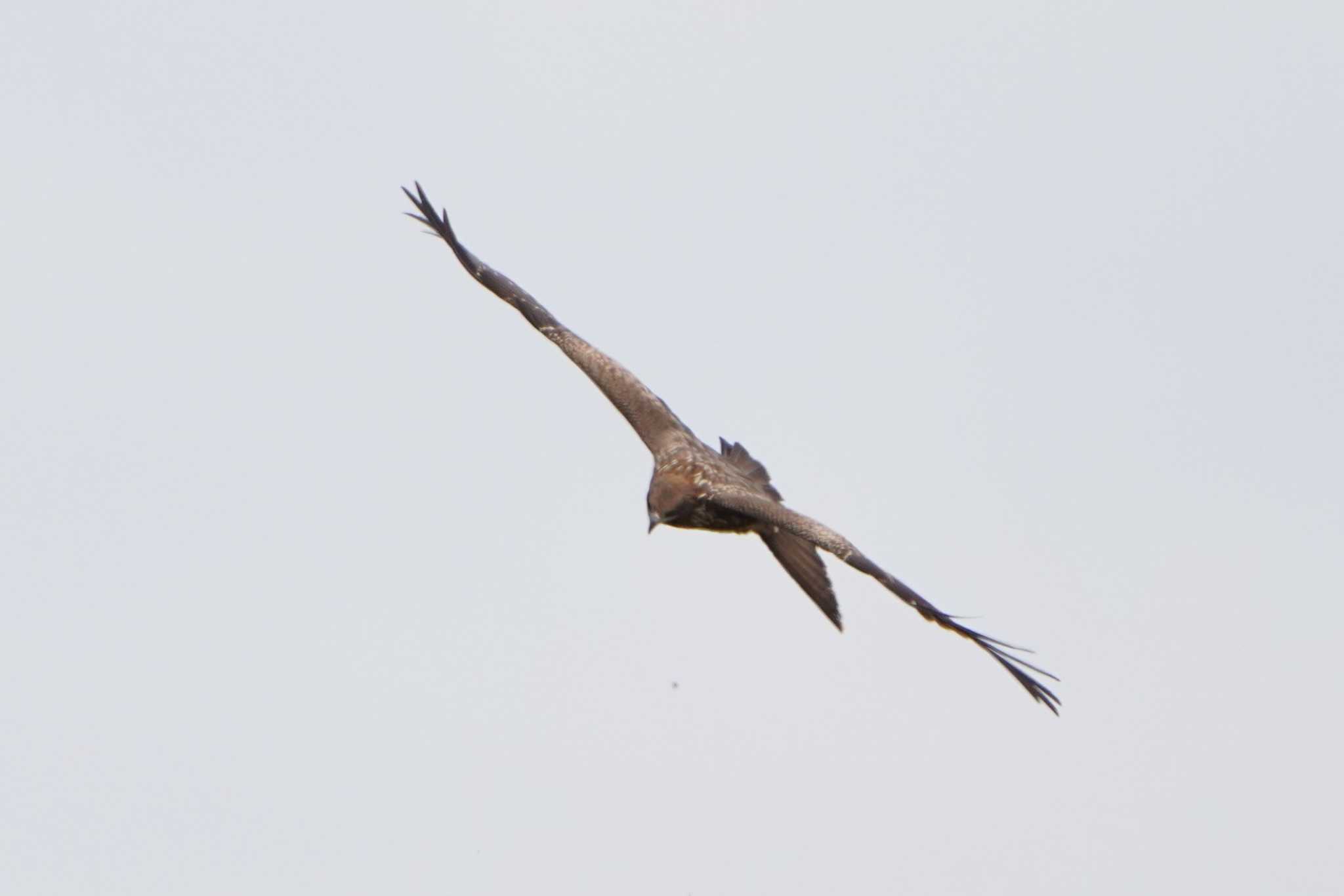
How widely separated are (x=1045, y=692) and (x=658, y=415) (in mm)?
6687

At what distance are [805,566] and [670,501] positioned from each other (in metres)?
1.34

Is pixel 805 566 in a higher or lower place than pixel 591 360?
lower

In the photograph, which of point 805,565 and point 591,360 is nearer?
point 805,565

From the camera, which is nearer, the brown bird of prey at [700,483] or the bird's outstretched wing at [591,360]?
the brown bird of prey at [700,483]

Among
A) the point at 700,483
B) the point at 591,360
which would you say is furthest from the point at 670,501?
the point at 591,360

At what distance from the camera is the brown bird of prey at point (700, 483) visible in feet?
67.7

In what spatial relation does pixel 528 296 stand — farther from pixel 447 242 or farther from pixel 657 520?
pixel 657 520

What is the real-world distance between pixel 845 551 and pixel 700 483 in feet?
8.65

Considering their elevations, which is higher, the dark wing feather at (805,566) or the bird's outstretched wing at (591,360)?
the bird's outstretched wing at (591,360)

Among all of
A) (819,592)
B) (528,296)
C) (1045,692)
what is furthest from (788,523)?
(528,296)

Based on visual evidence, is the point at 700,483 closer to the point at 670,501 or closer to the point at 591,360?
the point at 670,501

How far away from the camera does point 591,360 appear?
82.3 feet

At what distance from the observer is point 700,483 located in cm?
2255

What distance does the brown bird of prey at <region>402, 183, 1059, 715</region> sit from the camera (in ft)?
67.7
